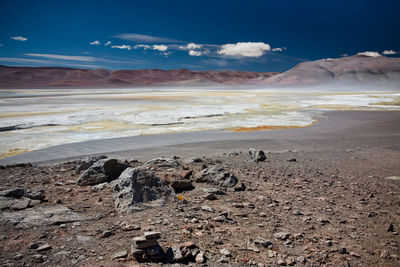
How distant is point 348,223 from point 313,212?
0.47 meters

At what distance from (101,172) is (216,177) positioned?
1935 millimetres

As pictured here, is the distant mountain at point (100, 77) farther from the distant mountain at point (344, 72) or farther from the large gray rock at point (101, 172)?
the large gray rock at point (101, 172)

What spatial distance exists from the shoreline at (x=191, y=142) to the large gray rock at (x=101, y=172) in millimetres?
3461

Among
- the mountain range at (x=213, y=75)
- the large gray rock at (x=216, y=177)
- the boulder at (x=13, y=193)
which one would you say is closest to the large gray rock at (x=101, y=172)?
the boulder at (x=13, y=193)

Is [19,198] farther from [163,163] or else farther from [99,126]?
[99,126]

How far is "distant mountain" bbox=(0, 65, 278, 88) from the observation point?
129750 millimetres

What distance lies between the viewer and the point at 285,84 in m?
134

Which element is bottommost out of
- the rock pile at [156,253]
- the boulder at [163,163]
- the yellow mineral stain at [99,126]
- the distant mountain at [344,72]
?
the rock pile at [156,253]

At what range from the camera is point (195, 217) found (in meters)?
3.80

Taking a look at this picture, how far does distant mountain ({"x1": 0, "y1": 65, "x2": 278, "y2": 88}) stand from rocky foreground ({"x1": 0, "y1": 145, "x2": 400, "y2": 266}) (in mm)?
129473

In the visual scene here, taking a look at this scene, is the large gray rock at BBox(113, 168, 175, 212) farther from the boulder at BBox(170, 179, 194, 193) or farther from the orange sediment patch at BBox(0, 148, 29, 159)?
the orange sediment patch at BBox(0, 148, 29, 159)

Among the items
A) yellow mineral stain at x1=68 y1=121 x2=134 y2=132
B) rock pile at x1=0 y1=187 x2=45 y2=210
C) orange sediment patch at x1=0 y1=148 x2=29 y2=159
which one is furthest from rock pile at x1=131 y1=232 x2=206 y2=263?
yellow mineral stain at x1=68 y1=121 x2=134 y2=132

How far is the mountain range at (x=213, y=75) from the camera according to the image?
398ft

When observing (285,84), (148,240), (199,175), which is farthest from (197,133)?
(285,84)
